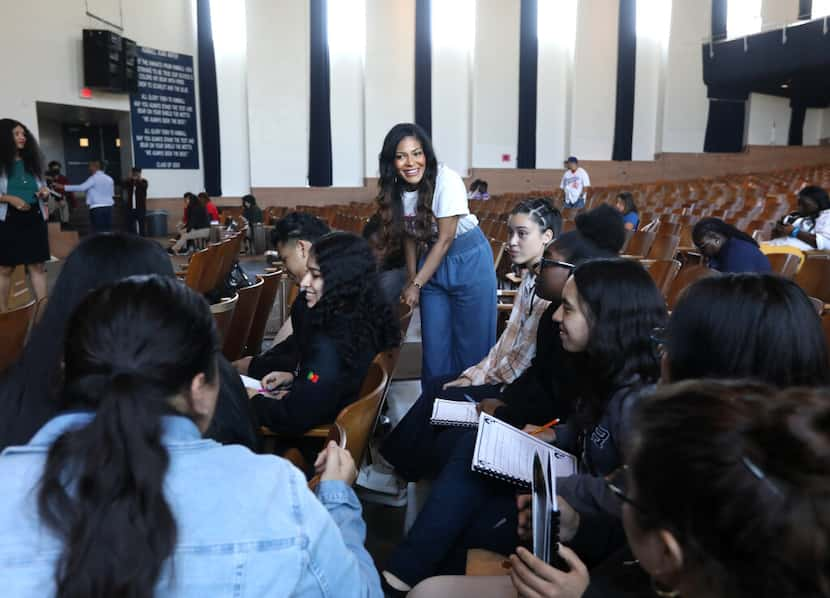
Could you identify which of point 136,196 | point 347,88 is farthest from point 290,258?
point 347,88

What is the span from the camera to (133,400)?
740mm

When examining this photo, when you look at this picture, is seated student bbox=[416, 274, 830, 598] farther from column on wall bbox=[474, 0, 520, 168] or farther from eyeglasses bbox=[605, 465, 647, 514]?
column on wall bbox=[474, 0, 520, 168]

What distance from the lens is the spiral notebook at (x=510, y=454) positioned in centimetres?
151

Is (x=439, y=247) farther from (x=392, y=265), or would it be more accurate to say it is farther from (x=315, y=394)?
(x=315, y=394)

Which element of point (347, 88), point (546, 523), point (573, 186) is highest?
point (347, 88)

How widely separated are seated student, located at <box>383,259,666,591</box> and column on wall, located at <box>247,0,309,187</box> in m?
11.9

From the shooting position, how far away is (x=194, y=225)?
29.5 ft

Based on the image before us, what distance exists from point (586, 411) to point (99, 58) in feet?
31.9

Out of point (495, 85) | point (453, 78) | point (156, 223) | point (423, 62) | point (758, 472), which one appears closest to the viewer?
point (758, 472)

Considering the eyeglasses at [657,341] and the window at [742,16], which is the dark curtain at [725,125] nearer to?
the window at [742,16]

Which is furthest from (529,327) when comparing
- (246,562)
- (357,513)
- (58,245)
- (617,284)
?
(58,245)

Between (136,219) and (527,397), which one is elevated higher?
(136,219)

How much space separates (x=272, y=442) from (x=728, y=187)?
12019 millimetres

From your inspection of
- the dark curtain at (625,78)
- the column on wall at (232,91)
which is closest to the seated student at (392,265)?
the column on wall at (232,91)
